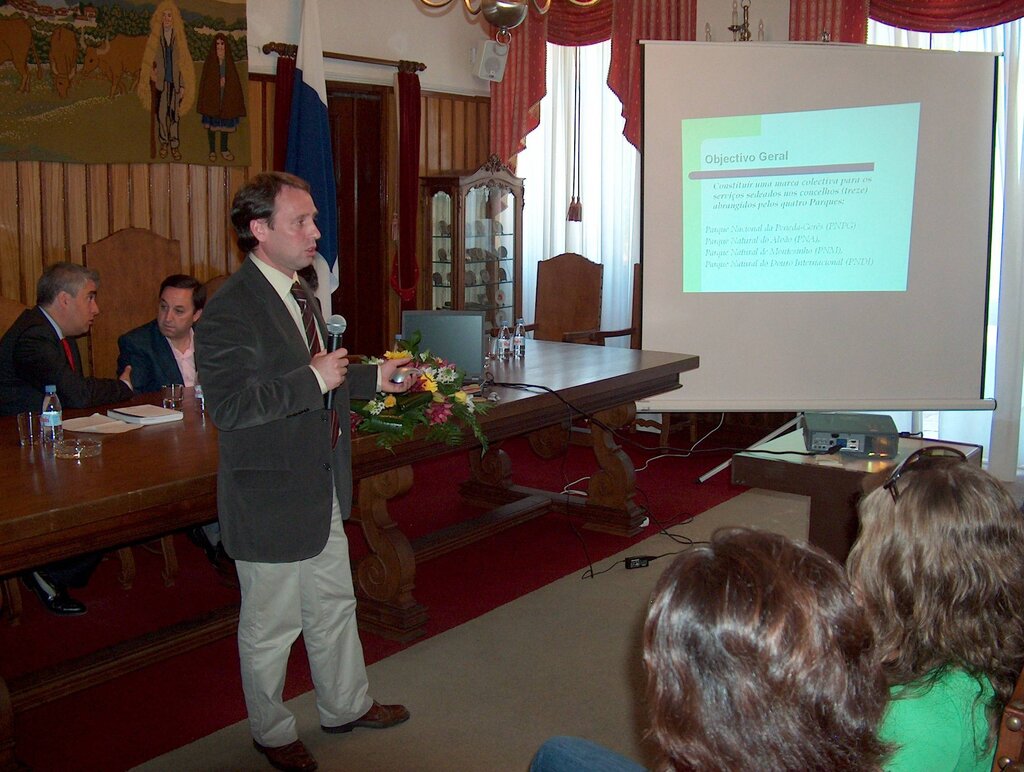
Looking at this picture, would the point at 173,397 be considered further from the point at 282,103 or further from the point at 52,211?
the point at 282,103

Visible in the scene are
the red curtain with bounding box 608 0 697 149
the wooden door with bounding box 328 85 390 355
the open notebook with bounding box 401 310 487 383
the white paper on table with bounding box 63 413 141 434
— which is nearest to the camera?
the white paper on table with bounding box 63 413 141 434

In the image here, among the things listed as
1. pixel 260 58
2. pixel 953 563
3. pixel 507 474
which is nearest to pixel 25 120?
pixel 260 58

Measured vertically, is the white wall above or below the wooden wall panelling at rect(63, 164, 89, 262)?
above

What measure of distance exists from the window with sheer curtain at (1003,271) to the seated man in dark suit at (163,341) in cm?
393

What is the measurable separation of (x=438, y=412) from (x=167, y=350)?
57.8 inches

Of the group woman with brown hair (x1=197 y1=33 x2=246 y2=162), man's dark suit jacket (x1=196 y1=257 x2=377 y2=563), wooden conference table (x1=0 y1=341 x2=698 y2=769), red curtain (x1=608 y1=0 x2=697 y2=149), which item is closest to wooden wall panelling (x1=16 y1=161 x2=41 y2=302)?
woman with brown hair (x1=197 y1=33 x2=246 y2=162)

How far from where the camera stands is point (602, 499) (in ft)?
15.6

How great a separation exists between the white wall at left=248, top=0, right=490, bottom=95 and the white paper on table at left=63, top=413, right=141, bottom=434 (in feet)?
10.1

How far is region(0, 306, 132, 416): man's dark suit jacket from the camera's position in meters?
3.47

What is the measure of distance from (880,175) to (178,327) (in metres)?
3.10

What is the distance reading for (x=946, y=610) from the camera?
141 centimetres

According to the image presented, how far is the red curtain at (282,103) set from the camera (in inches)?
221

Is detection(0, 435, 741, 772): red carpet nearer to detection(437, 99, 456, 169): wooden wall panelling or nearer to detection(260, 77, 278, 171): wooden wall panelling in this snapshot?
detection(260, 77, 278, 171): wooden wall panelling

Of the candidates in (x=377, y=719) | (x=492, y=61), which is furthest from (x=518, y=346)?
(x=492, y=61)
